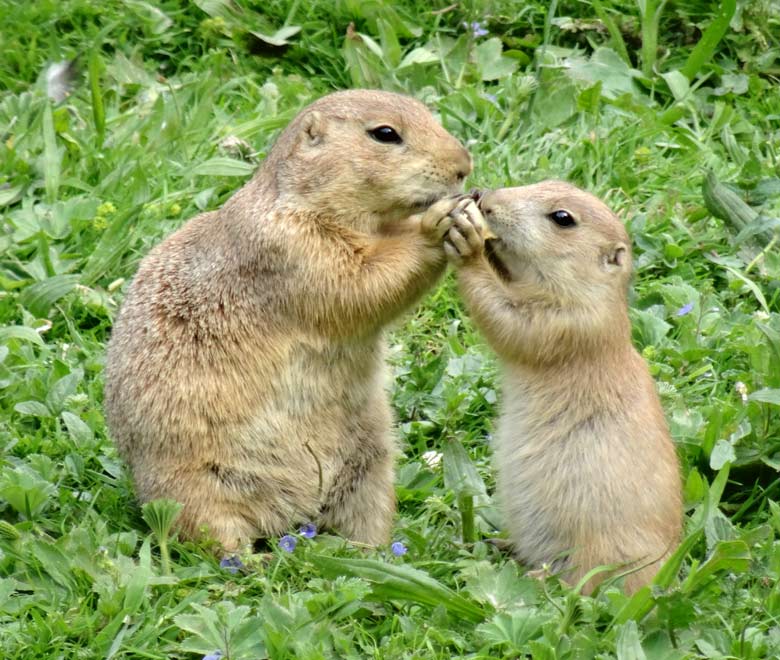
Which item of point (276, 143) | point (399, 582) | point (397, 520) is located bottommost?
point (397, 520)

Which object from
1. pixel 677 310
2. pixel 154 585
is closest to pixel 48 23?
pixel 677 310

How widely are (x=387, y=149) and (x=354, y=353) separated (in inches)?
26.8

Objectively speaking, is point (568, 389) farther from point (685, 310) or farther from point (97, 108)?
point (97, 108)

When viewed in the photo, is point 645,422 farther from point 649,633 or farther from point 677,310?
point 677,310

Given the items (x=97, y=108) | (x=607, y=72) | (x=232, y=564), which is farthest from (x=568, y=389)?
(x=97, y=108)

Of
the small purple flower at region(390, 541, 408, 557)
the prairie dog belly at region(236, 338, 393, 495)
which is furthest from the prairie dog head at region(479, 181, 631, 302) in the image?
the small purple flower at region(390, 541, 408, 557)

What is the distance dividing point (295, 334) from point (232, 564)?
2.53 feet

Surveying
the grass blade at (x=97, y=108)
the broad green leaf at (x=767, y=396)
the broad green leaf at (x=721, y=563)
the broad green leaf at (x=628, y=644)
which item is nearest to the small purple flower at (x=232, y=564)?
the broad green leaf at (x=628, y=644)

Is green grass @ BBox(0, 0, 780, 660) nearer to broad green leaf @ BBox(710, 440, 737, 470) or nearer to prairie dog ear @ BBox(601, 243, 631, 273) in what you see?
broad green leaf @ BBox(710, 440, 737, 470)

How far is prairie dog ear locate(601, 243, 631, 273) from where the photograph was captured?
5.15 m

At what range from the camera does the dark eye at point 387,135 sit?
517cm

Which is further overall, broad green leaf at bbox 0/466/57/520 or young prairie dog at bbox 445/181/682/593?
broad green leaf at bbox 0/466/57/520

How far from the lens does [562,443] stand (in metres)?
5.00

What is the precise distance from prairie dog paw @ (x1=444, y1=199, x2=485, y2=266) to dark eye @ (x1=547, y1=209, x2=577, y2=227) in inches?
9.8
